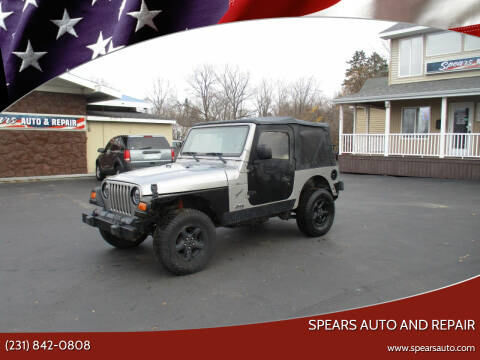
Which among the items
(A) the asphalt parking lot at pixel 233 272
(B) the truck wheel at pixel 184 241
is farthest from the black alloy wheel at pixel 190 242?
(A) the asphalt parking lot at pixel 233 272

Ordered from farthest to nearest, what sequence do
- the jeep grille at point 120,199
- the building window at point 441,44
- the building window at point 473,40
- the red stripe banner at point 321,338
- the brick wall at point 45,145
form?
1. the building window at point 441,44
2. the brick wall at point 45,145
3. the jeep grille at point 120,199
4. the red stripe banner at point 321,338
5. the building window at point 473,40

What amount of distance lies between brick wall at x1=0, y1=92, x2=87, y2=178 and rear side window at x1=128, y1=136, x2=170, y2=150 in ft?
18.6

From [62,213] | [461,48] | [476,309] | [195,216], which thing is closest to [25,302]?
[195,216]

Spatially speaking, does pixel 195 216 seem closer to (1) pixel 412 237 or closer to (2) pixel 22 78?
(2) pixel 22 78

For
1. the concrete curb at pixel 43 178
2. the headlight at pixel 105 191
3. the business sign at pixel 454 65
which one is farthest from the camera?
the business sign at pixel 454 65

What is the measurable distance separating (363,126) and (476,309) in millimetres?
20482

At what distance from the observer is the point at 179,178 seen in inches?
173

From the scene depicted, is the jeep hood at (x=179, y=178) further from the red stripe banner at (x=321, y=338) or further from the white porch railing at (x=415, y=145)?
the white porch railing at (x=415, y=145)

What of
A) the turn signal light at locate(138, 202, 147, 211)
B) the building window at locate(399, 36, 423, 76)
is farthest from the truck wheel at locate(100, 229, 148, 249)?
the building window at locate(399, 36, 423, 76)

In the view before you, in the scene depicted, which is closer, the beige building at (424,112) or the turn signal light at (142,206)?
the turn signal light at (142,206)

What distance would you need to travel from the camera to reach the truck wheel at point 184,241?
4164 millimetres

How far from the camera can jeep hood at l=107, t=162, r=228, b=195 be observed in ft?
13.9

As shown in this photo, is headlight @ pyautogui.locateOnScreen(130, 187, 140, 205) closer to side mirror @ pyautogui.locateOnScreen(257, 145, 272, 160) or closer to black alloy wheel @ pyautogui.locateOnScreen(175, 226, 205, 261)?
black alloy wheel @ pyautogui.locateOnScreen(175, 226, 205, 261)

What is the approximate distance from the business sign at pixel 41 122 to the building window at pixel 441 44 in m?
17.0
